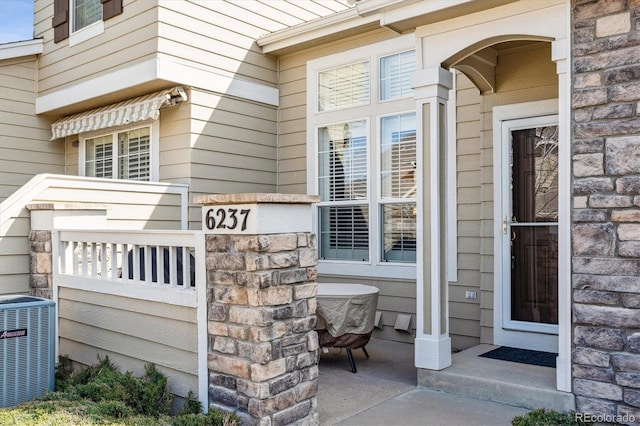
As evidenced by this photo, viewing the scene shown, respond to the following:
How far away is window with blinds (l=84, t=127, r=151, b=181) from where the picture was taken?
6695 mm

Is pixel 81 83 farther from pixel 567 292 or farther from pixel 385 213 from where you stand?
pixel 567 292

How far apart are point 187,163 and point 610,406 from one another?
4572mm

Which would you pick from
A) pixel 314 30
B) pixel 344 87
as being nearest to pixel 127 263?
pixel 344 87

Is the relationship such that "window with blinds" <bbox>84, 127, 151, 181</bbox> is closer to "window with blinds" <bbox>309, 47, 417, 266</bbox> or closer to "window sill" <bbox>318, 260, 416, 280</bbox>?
"window with blinds" <bbox>309, 47, 417, 266</bbox>

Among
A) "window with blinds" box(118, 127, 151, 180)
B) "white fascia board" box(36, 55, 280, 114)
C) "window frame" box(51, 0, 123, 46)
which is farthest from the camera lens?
"window with blinds" box(118, 127, 151, 180)

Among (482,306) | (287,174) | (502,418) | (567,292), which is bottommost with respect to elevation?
(502,418)

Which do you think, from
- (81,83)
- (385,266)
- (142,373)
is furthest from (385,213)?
(81,83)

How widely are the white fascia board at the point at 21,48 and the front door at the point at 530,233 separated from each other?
609cm

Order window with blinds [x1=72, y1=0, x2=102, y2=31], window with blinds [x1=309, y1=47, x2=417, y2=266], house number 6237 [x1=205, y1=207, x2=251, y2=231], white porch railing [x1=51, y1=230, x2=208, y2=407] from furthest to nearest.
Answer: window with blinds [x1=72, y1=0, x2=102, y2=31], window with blinds [x1=309, y1=47, x2=417, y2=266], white porch railing [x1=51, y1=230, x2=208, y2=407], house number 6237 [x1=205, y1=207, x2=251, y2=231]

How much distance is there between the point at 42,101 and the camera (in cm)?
741

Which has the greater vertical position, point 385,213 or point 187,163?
point 187,163

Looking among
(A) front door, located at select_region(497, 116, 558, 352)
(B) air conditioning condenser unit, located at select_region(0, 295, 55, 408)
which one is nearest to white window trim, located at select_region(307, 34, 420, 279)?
(A) front door, located at select_region(497, 116, 558, 352)

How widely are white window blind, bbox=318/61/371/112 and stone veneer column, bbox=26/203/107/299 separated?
2992 millimetres

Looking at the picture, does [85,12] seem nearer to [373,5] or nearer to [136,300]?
[373,5]
